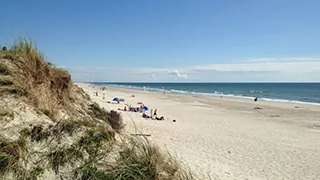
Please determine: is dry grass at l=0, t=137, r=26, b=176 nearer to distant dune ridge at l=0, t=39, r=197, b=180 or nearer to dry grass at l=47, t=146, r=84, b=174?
distant dune ridge at l=0, t=39, r=197, b=180

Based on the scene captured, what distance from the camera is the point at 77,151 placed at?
3811mm

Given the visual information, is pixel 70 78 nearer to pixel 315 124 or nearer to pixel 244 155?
pixel 244 155

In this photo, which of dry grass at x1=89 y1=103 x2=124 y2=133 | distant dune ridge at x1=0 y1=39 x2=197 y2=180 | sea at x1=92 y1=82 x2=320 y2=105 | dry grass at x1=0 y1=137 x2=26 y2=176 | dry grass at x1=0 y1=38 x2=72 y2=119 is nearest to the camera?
dry grass at x1=0 y1=137 x2=26 y2=176

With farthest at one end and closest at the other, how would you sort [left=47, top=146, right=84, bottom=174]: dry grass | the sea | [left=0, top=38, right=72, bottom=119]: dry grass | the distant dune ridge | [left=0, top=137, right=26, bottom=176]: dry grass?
1. the sea
2. [left=0, top=38, right=72, bottom=119]: dry grass
3. [left=47, top=146, right=84, bottom=174]: dry grass
4. the distant dune ridge
5. [left=0, top=137, right=26, bottom=176]: dry grass

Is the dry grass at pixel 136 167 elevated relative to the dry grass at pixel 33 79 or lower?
lower

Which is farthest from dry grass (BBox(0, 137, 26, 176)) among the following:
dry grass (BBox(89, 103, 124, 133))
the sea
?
the sea

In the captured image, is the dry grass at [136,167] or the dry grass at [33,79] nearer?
the dry grass at [136,167]

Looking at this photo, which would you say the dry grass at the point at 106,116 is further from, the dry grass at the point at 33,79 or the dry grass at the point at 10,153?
the dry grass at the point at 10,153

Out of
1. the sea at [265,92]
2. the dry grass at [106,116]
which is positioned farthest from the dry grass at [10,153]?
the sea at [265,92]

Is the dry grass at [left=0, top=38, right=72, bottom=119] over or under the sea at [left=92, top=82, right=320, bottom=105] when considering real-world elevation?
over

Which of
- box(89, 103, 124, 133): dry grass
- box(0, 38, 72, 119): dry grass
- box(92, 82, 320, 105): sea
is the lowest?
box(92, 82, 320, 105): sea

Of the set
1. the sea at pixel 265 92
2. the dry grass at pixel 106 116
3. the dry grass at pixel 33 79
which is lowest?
the sea at pixel 265 92

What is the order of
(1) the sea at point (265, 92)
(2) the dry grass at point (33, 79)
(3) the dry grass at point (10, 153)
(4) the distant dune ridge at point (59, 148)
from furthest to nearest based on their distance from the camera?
(1) the sea at point (265, 92) → (2) the dry grass at point (33, 79) → (4) the distant dune ridge at point (59, 148) → (3) the dry grass at point (10, 153)

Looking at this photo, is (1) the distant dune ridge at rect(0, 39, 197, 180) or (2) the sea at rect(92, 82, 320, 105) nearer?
(1) the distant dune ridge at rect(0, 39, 197, 180)
